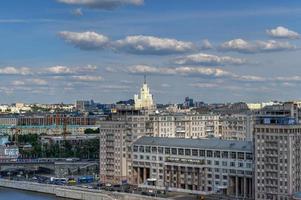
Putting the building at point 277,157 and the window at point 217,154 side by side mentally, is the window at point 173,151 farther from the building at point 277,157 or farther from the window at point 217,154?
the building at point 277,157

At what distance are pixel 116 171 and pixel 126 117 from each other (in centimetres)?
518

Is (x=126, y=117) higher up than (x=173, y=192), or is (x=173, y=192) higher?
(x=126, y=117)

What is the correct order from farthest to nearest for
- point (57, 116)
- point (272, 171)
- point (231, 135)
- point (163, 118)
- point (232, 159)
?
1. point (57, 116)
2. point (231, 135)
3. point (163, 118)
4. point (232, 159)
5. point (272, 171)

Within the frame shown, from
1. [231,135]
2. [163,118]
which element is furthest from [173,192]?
[231,135]

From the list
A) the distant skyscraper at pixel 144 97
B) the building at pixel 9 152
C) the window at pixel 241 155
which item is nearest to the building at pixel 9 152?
the building at pixel 9 152

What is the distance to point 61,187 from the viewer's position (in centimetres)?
6281

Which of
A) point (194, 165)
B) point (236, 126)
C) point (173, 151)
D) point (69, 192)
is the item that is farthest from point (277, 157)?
point (236, 126)

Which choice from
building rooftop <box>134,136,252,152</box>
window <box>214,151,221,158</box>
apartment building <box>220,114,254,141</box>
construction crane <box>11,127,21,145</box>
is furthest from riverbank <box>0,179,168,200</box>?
construction crane <box>11,127,21,145</box>

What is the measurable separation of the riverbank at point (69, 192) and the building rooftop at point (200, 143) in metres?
6.92

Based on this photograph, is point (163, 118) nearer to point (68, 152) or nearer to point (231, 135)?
point (231, 135)

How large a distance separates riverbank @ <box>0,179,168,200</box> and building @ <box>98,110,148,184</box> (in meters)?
5.38

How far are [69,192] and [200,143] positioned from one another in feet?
40.2

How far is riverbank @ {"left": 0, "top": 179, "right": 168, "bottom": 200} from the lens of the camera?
184 feet

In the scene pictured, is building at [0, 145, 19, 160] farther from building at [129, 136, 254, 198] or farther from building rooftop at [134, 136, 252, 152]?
building rooftop at [134, 136, 252, 152]
